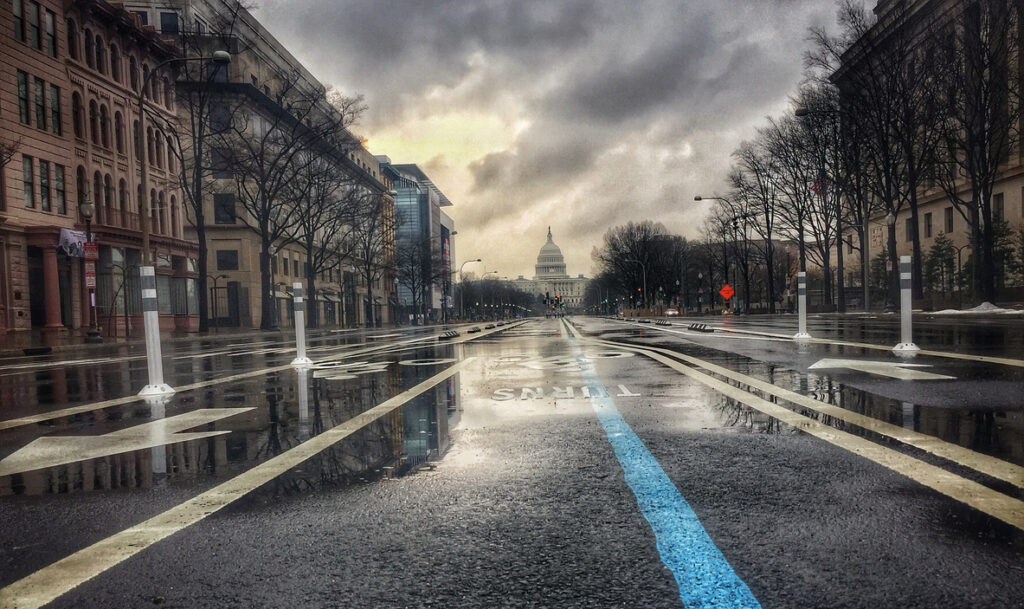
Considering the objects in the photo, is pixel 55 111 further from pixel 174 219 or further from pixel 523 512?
pixel 523 512

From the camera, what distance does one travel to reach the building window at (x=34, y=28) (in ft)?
106

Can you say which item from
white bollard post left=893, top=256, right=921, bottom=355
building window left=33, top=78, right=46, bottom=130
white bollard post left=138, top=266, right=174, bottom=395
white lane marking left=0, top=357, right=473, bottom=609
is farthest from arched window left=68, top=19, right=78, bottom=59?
white lane marking left=0, top=357, right=473, bottom=609

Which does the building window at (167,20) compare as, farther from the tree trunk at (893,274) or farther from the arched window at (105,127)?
the tree trunk at (893,274)

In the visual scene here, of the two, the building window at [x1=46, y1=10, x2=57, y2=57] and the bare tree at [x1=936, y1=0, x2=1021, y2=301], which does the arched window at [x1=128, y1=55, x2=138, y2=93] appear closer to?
the building window at [x1=46, y1=10, x2=57, y2=57]

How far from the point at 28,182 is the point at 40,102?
13.5 feet

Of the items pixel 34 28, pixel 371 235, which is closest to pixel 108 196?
pixel 34 28

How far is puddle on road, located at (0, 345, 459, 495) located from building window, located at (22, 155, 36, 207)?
30.6 meters

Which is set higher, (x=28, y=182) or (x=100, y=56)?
(x=100, y=56)

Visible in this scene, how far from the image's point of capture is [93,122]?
37.1 metres

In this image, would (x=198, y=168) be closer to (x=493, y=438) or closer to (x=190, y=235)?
(x=190, y=235)

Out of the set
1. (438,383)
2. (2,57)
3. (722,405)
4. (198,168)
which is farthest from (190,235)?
(722,405)

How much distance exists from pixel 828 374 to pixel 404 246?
77.3m

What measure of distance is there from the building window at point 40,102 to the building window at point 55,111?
423 mm

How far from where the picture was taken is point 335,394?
733 cm
